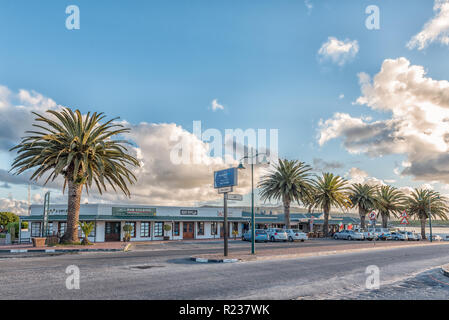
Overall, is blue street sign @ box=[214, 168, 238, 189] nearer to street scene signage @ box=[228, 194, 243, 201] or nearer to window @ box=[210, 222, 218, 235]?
street scene signage @ box=[228, 194, 243, 201]

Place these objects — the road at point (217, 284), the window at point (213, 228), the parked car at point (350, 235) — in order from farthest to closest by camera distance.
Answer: the parked car at point (350, 235), the window at point (213, 228), the road at point (217, 284)

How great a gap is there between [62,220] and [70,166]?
12.9m

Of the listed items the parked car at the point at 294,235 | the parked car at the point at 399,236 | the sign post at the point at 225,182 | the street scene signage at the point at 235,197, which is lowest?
the parked car at the point at 399,236

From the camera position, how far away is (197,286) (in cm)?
1112

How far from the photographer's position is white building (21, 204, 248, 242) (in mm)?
41281

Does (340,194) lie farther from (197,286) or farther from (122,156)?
(197,286)

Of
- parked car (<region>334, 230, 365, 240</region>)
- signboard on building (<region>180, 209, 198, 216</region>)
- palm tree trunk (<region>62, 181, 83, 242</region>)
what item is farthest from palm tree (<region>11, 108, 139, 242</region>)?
parked car (<region>334, 230, 365, 240</region>)

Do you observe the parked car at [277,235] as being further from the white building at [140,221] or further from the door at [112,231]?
the door at [112,231]

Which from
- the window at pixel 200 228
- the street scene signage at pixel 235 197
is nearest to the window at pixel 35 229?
the window at pixel 200 228

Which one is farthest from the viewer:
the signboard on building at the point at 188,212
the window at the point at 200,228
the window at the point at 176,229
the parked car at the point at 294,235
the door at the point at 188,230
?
the window at the point at 200,228

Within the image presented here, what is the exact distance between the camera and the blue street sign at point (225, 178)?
23.2m

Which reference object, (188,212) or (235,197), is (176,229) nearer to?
(188,212)

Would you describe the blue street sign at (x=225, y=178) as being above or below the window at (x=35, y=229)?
above
